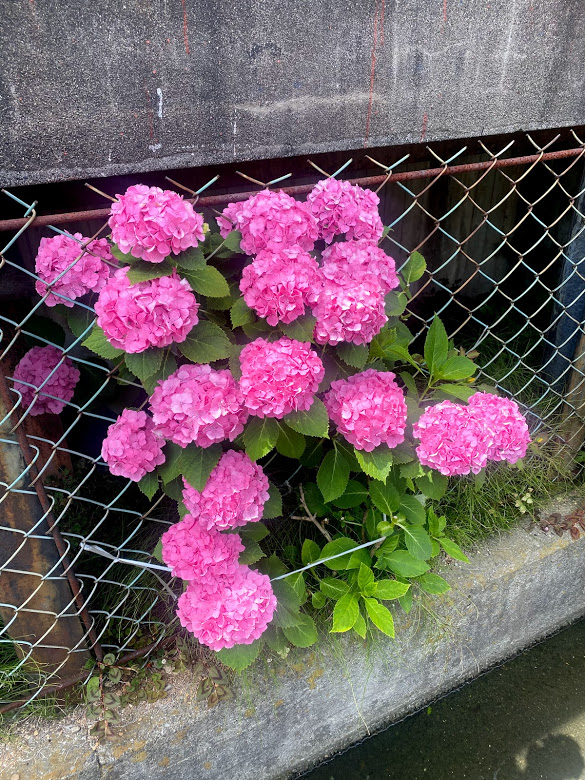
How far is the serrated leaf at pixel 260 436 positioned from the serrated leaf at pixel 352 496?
1.67 ft

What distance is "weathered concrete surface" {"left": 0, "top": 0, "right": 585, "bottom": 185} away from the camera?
109cm

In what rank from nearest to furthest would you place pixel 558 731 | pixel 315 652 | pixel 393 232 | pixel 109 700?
pixel 109 700 < pixel 315 652 < pixel 558 731 < pixel 393 232

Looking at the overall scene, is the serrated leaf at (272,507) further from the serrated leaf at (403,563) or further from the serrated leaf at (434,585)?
the serrated leaf at (434,585)

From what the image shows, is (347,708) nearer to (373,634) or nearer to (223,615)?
(373,634)

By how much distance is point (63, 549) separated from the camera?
1.41 metres

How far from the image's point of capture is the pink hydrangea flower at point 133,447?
128cm

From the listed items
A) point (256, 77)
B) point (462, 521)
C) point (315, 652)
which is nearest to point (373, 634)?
point (315, 652)

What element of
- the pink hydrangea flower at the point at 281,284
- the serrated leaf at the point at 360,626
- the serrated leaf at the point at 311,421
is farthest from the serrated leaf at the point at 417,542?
the pink hydrangea flower at the point at 281,284

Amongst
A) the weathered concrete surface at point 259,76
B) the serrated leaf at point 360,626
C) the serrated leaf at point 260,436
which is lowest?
the serrated leaf at point 360,626

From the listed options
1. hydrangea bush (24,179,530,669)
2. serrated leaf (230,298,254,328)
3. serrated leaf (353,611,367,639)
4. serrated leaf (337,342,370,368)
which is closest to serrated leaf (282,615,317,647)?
hydrangea bush (24,179,530,669)

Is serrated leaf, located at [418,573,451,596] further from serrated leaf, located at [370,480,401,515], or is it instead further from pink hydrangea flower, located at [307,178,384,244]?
pink hydrangea flower, located at [307,178,384,244]

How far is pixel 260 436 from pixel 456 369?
66 cm

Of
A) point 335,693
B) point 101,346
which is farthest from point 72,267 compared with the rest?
point 335,693

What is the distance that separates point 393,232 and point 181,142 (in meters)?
2.17
